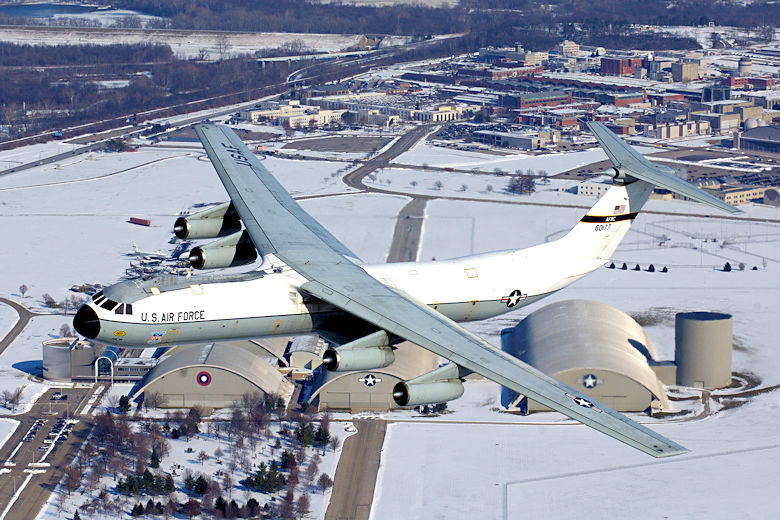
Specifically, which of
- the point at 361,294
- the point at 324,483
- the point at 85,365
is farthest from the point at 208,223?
the point at 85,365

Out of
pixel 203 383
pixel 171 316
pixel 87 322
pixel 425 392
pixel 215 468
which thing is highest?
pixel 87 322

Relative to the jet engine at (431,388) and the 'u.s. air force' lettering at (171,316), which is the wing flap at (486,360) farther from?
the 'u.s. air force' lettering at (171,316)

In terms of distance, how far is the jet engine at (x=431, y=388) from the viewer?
5119 cm

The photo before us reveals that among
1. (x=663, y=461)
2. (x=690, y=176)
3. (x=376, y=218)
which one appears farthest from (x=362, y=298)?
(x=690, y=176)

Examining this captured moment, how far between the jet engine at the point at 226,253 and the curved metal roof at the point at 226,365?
24894mm

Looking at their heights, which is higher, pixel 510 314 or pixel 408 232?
pixel 510 314

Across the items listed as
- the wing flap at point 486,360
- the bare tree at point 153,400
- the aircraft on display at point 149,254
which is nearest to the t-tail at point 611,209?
the wing flap at point 486,360

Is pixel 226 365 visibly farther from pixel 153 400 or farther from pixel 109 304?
pixel 109 304

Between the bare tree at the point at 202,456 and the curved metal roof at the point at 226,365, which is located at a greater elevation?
the curved metal roof at the point at 226,365

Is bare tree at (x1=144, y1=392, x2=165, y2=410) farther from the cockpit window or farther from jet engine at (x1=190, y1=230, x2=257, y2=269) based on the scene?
the cockpit window

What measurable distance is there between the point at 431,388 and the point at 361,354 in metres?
3.85

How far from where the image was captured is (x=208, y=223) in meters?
67.5

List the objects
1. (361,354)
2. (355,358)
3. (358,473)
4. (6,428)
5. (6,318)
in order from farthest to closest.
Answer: (6,318)
(6,428)
(358,473)
(361,354)
(355,358)

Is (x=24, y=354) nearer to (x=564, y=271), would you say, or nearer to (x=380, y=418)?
(x=380, y=418)
